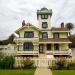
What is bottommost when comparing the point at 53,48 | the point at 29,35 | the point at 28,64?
the point at 28,64

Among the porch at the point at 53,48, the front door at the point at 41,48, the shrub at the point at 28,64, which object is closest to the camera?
the shrub at the point at 28,64

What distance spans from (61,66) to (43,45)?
68.9 ft

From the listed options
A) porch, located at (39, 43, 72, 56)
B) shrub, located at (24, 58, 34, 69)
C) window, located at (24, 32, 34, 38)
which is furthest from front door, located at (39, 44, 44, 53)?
shrub, located at (24, 58, 34, 69)

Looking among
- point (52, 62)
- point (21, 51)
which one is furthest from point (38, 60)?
point (21, 51)

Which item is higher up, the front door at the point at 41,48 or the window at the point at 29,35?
the window at the point at 29,35

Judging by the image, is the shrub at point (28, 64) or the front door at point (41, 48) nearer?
the shrub at point (28, 64)

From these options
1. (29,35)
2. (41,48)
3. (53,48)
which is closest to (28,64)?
(29,35)

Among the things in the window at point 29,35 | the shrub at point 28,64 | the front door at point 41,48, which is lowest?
the shrub at point 28,64

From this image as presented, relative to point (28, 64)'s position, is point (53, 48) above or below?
above

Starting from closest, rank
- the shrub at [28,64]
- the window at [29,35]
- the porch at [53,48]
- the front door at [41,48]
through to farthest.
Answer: the shrub at [28,64], the window at [29,35], the porch at [53,48], the front door at [41,48]

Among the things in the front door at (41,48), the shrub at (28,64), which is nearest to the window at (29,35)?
the front door at (41,48)

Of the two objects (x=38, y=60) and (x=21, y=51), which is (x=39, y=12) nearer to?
(x=21, y=51)

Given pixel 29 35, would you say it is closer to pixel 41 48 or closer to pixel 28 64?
pixel 41 48

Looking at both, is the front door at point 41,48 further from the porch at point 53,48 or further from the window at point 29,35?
the window at point 29,35
